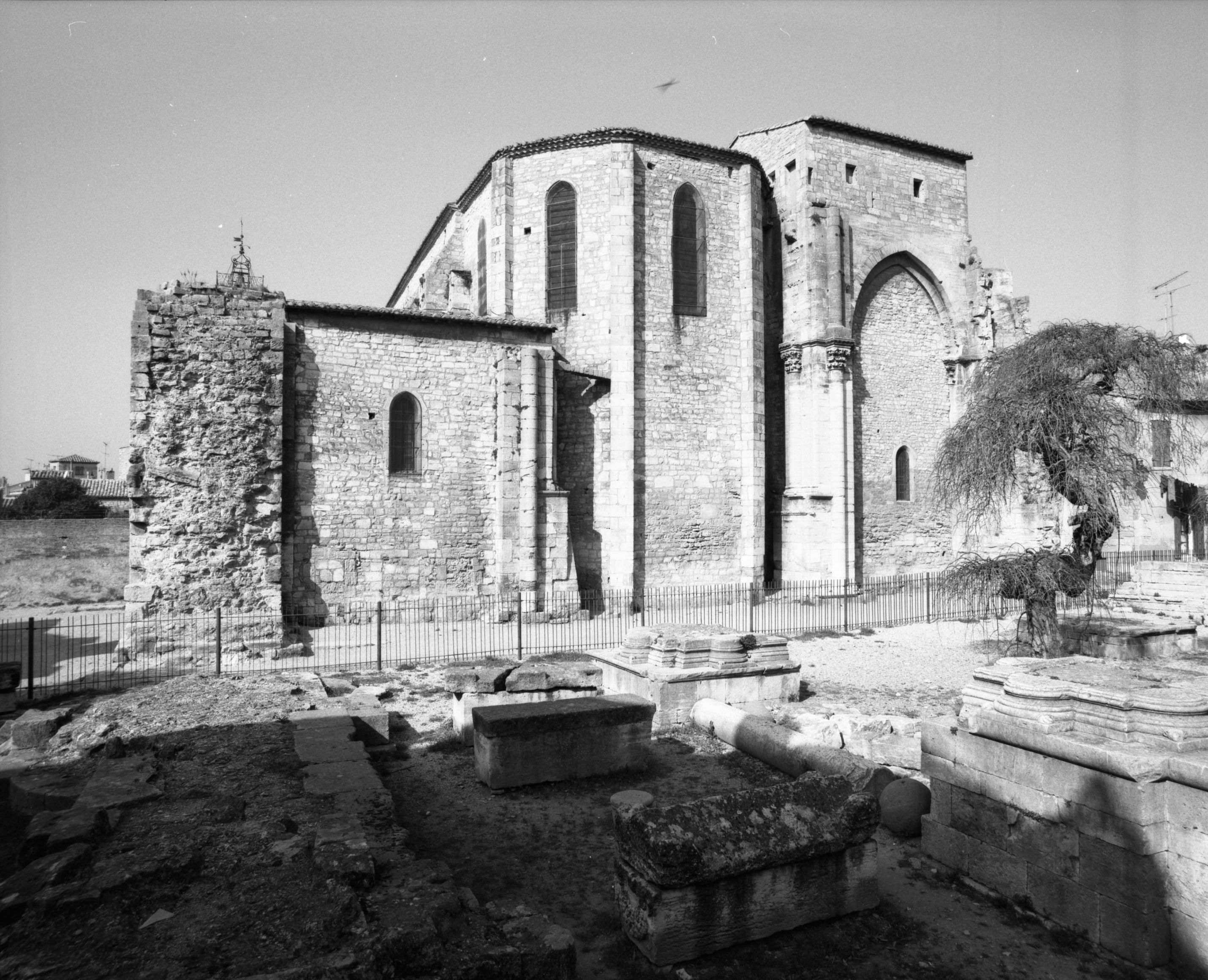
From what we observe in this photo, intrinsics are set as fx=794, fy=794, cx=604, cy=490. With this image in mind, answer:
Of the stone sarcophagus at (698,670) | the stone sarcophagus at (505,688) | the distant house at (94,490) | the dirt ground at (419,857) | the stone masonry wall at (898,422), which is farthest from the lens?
the distant house at (94,490)

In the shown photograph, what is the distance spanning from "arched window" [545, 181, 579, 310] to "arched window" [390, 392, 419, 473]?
4.76 metres

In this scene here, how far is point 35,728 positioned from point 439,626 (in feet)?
28.2

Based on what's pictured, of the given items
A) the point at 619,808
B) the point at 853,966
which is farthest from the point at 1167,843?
the point at 619,808

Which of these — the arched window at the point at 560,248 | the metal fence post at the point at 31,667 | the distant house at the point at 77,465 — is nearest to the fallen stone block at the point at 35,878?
the metal fence post at the point at 31,667

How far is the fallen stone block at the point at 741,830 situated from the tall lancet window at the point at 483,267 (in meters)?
17.9

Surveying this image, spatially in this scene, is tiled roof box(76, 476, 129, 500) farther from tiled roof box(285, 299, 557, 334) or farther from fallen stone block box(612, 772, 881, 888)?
fallen stone block box(612, 772, 881, 888)

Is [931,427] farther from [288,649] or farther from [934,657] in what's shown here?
[288,649]

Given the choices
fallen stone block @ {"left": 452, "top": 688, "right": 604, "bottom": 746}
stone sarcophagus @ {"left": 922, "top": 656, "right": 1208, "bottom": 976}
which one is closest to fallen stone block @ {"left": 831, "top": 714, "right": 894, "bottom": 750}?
stone sarcophagus @ {"left": 922, "top": 656, "right": 1208, "bottom": 976}

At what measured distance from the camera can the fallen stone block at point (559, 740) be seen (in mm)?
7496

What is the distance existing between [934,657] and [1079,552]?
2.99 meters

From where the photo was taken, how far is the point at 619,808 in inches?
207

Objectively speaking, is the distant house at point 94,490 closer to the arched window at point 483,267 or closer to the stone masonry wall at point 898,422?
the arched window at point 483,267

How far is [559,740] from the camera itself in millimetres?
7727

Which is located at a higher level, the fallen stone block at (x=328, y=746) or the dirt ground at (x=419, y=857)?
the fallen stone block at (x=328, y=746)
